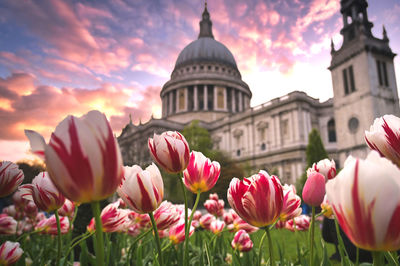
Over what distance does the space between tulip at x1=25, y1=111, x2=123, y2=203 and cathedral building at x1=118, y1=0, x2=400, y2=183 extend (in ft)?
84.6

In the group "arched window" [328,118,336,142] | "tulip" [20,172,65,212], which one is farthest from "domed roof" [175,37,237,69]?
"tulip" [20,172,65,212]

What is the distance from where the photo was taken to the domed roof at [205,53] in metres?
52.4

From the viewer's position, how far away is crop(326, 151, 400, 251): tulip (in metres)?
0.52

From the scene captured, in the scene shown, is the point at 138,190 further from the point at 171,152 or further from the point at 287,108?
the point at 287,108

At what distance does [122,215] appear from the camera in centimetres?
139

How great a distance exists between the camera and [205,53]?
52.8 meters

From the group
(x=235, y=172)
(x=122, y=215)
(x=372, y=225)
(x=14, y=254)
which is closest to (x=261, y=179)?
(x=372, y=225)

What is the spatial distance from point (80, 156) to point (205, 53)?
54.3 m

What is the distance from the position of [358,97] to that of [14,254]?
27855 millimetres

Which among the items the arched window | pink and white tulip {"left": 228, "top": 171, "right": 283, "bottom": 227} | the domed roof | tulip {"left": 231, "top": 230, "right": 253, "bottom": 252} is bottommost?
tulip {"left": 231, "top": 230, "right": 253, "bottom": 252}

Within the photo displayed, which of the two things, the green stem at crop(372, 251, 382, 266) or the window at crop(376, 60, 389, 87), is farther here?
the window at crop(376, 60, 389, 87)

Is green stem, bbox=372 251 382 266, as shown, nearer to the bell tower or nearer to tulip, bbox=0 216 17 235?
tulip, bbox=0 216 17 235

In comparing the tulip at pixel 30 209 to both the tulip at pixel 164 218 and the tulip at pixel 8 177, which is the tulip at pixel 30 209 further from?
the tulip at pixel 164 218

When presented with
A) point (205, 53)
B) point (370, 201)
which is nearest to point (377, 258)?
point (370, 201)
